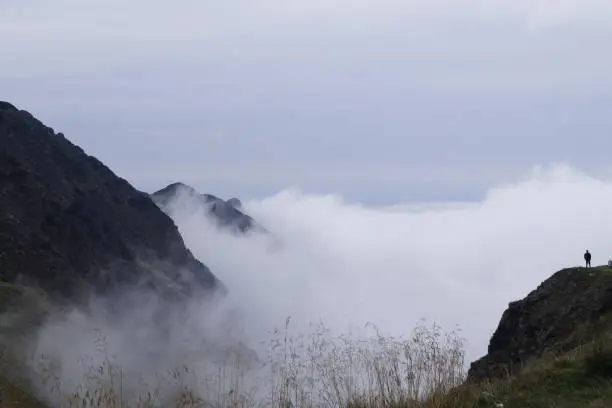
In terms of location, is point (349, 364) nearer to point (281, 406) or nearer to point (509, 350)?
point (281, 406)

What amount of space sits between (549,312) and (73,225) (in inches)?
3511

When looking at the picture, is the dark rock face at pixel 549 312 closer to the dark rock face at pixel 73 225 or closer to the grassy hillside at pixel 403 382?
the grassy hillside at pixel 403 382

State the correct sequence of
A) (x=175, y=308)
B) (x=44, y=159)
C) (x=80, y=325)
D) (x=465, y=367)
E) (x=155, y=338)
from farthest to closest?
(x=44, y=159) < (x=175, y=308) < (x=155, y=338) < (x=80, y=325) < (x=465, y=367)

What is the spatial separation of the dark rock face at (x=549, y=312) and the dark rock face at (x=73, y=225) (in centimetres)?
6841

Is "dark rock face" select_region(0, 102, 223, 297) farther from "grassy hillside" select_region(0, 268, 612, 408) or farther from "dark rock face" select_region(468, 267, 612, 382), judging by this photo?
"grassy hillside" select_region(0, 268, 612, 408)

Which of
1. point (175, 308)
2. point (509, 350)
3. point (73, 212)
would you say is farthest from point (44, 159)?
point (509, 350)

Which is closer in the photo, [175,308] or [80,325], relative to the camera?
[80,325]

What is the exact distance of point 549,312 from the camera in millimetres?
24375

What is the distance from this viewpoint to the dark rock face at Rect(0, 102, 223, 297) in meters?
95.1

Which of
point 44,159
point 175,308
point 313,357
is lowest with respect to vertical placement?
point 313,357

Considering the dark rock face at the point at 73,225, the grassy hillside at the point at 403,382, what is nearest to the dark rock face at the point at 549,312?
the grassy hillside at the point at 403,382

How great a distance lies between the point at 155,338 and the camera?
7600cm

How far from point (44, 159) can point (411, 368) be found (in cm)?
11163

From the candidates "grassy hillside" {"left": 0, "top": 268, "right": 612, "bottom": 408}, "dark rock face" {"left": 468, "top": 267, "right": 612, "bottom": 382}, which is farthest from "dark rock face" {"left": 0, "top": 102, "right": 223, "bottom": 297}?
"grassy hillside" {"left": 0, "top": 268, "right": 612, "bottom": 408}
